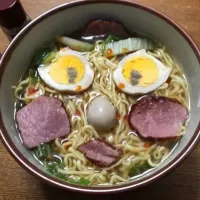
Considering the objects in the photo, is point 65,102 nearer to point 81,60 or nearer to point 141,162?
point 81,60

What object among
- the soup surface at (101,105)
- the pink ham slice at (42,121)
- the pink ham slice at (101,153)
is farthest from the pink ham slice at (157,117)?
the pink ham slice at (42,121)

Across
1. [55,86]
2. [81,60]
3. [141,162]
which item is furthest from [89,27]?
[141,162]

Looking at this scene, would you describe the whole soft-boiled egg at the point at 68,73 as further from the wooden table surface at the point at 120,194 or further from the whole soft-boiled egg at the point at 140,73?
the wooden table surface at the point at 120,194

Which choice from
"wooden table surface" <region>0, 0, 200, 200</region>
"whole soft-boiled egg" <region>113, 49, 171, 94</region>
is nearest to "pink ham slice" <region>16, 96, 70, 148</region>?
"wooden table surface" <region>0, 0, 200, 200</region>

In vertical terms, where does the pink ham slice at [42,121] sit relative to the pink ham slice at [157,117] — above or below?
below

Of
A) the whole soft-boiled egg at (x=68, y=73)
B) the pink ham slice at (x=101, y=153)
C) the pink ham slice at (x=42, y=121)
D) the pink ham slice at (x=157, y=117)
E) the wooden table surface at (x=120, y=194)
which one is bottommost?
the wooden table surface at (x=120, y=194)

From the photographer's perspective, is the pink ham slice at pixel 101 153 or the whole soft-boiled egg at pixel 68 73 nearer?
the pink ham slice at pixel 101 153

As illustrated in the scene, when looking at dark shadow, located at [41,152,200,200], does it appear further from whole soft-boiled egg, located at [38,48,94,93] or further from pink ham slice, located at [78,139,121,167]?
whole soft-boiled egg, located at [38,48,94,93]
